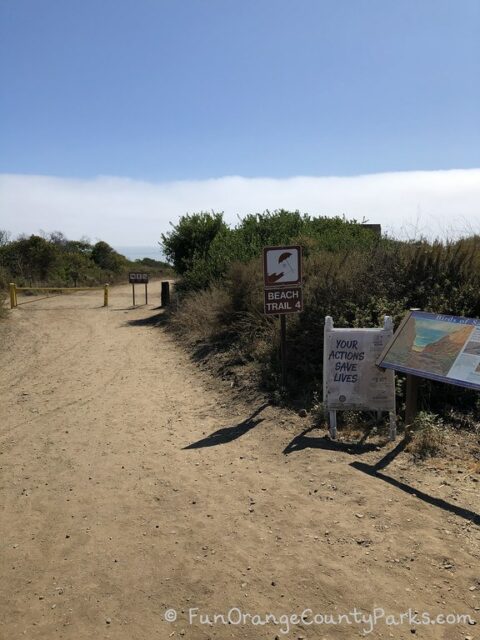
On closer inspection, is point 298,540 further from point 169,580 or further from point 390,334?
point 390,334

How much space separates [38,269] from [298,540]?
3299 cm

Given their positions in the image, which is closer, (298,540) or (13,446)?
(298,540)

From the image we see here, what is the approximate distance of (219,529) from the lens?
4137mm

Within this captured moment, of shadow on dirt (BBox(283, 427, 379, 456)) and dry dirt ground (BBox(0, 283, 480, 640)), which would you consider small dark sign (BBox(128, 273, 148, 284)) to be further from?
shadow on dirt (BBox(283, 427, 379, 456))

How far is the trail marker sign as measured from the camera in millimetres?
7492

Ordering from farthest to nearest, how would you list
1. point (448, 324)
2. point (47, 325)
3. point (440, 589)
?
point (47, 325) → point (448, 324) → point (440, 589)

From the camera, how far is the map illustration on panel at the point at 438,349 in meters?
5.06

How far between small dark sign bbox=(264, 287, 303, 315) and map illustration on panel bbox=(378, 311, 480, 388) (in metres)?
2.03

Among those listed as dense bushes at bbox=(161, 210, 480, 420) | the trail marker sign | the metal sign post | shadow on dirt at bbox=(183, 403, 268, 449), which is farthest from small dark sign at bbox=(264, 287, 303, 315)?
shadow on dirt at bbox=(183, 403, 268, 449)

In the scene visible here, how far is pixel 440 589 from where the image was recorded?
3291 mm

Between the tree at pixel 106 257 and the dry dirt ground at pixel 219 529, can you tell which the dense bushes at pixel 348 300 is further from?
the tree at pixel 106 257

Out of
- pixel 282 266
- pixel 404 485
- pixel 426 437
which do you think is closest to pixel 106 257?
pixel 282 266

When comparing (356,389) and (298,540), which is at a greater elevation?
(356,389)

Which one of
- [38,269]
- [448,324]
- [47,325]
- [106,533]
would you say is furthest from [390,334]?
[38,269]
